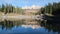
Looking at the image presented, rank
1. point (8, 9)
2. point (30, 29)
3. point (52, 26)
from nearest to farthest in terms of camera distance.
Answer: point (30, 29)
point (52, 26)
point (8, 9)

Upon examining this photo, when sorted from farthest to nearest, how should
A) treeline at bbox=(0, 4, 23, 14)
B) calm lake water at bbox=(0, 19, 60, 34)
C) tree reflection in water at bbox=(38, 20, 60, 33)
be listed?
treeline at bbox=(0, 4, 23, 14)
tree reflection in water at bbox=(38, 20, 60, 33)
calm lake water at bbox=(0, 19, 60, 34)

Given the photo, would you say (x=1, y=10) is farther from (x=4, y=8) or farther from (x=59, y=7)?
(x=59, y=7)

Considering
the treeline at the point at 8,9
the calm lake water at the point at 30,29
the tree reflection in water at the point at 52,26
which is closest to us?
the calm lake water at the point at 30,29

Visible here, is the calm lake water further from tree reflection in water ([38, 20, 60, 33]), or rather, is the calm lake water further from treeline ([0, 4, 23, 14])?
treeline ([0, 4, 23, 14])

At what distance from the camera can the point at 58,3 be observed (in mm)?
60750

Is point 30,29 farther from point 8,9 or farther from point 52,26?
point 8,9

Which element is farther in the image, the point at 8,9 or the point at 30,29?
the point at 8,9

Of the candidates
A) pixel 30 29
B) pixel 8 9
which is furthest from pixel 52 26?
pixel 8 9

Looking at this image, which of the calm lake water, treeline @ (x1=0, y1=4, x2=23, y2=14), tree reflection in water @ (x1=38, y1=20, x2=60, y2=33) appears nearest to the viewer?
the calm lake water

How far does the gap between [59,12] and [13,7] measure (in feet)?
95.9

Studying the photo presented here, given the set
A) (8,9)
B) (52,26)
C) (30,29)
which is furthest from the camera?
(8,9)

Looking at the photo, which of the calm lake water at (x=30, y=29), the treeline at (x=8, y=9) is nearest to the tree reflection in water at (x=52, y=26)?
the calm lake water at (x=30, y=29)

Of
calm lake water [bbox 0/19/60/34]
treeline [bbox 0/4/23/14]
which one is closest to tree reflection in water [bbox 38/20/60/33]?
calm lake water [bbox 0/19/60/34]

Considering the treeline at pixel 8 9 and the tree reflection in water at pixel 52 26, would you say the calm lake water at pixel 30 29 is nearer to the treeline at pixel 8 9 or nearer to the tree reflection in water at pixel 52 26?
the tree reflection in water at pixel 52 26
